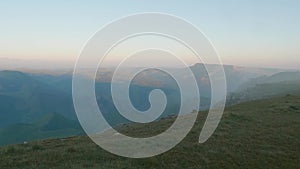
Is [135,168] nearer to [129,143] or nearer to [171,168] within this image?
[171,168]

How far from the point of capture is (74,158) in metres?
23.1

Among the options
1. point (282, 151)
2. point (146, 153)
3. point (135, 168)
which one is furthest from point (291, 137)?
point (135, 168)

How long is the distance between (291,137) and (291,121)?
13034 mm

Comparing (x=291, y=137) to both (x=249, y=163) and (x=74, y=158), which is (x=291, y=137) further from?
(x=74, y=158)

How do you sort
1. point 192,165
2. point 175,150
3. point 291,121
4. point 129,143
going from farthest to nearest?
point 291,121, point 129,143, point 175,150, point 192,165

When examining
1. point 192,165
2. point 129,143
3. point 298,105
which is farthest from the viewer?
point 298,105

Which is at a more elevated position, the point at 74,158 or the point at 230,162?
the point at 74,158

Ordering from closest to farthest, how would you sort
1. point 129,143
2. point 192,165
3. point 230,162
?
point 192,165, point 230,162, point 129,143

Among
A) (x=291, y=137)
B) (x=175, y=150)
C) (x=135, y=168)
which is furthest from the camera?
(x=291, y=137)

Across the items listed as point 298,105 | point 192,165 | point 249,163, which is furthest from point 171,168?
point 298,105

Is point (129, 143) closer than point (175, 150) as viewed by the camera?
No

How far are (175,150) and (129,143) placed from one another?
429 centimetres

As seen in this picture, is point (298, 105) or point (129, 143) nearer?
point (129, 143)

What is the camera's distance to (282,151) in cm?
2888
